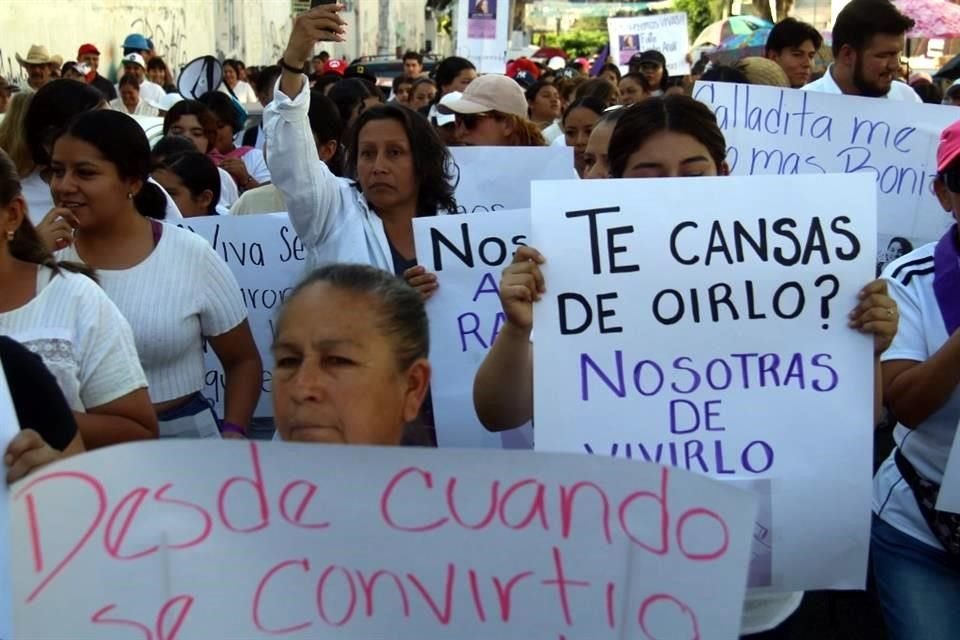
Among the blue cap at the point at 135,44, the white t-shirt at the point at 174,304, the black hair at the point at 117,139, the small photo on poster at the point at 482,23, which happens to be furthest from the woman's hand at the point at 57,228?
the blue cap at the point at 135,44

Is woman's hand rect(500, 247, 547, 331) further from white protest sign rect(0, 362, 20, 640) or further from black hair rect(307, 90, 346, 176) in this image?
black hair rect(307, 90, 346, 176)

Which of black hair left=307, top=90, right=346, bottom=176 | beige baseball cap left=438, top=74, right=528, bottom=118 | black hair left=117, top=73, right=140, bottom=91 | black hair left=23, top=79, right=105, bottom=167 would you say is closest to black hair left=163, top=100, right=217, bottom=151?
black hair left=307, top=90, right=346, bottom=176

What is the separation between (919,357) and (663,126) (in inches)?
29.2

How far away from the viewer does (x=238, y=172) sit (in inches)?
288

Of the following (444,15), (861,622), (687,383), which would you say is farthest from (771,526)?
(444,15)

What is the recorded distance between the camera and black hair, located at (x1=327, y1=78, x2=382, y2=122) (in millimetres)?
7617

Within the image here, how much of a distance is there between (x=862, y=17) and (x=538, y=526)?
4.60 meters

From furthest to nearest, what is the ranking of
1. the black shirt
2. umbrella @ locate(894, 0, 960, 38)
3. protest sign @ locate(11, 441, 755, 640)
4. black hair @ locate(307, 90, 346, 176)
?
umbrella @ locate(894, 0, 960, 38) < black hair @ locate(307, 90, 346, 176) < the black shirt < protest sign @ locate(11, 441, 755, 640)

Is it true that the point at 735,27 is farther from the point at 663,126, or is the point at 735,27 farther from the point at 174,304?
the point at 663,126

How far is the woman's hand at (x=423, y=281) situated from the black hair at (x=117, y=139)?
3.05 ft

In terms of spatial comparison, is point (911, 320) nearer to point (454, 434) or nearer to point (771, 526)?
point (771, 526)

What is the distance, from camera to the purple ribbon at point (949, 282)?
Result: 111 inches

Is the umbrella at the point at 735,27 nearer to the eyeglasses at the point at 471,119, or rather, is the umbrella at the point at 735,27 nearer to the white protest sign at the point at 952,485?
the eyeglasses at the point at 471,119

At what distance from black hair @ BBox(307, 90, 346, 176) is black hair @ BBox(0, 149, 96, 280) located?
3029 millimetres
